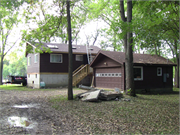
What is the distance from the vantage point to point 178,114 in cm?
803

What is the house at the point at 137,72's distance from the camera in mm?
17234

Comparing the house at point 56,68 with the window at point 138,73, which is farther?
the house at point 56,68

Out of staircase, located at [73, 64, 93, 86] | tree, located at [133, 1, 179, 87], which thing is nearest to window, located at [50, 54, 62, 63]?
staircase, located at [73, 64, 93, 86]

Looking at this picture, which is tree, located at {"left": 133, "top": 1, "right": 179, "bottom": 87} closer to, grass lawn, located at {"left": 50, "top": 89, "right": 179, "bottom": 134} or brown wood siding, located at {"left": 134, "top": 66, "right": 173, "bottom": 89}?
grass lawn, located at {"left": 50, "top": 89, "right": 179, "bottom": 134}

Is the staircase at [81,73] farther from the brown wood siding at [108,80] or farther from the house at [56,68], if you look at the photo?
the brown wood siding at [108,80]

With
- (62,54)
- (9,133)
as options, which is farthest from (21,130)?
(62,54)

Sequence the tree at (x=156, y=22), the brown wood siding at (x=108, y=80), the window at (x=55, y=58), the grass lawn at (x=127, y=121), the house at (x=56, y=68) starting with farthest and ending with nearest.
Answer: the window at (x=55, y=58)
the house at (x=56, y=68)
the brown wood siding at (x=108, y=80)
the tree at (x=156, y=22)
the grass lawn at (x=127, y=121)

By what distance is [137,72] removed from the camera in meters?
17.6

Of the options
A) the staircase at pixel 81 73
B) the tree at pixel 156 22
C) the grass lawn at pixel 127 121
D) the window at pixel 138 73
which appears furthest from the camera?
the staircase at pixel 81 73

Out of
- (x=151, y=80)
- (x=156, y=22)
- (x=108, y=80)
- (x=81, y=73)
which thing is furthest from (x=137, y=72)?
(x=156, y=22)

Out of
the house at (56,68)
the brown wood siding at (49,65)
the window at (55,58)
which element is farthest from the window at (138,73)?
the window at (55,58)

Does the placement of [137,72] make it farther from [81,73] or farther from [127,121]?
[127,121]

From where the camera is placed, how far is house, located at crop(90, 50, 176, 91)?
17234 mm

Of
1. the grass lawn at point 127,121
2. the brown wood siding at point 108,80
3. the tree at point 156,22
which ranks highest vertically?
the tree at point 156,22
